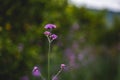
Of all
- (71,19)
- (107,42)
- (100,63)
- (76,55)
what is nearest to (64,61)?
(76,55)

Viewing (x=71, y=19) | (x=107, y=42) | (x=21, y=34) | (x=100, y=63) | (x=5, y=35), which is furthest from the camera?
(x=107, y=42)

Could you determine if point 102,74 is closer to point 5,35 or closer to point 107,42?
point 5,35

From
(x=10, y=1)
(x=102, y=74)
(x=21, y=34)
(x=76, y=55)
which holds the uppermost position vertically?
(x=10, y=1)

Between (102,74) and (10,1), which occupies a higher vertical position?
(10,1)

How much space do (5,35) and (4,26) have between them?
0.55ft

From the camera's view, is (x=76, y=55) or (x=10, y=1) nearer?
(x=10, y=1)

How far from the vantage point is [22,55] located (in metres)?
5.18

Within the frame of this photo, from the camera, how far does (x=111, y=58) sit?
8766 mm

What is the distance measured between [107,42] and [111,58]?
453cm

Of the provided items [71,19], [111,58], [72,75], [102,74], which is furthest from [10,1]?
[111,58]

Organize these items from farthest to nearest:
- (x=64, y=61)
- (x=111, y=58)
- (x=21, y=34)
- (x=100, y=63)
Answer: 1. (x=111, y=58)
2. (x=100, y=63)
3. (x=64, y=61)
4. (x=21, y=34)

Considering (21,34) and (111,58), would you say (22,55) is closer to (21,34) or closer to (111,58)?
(21,34)

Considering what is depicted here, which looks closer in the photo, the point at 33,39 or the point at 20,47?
the point at 20,47

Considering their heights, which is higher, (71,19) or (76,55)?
(71,19)
